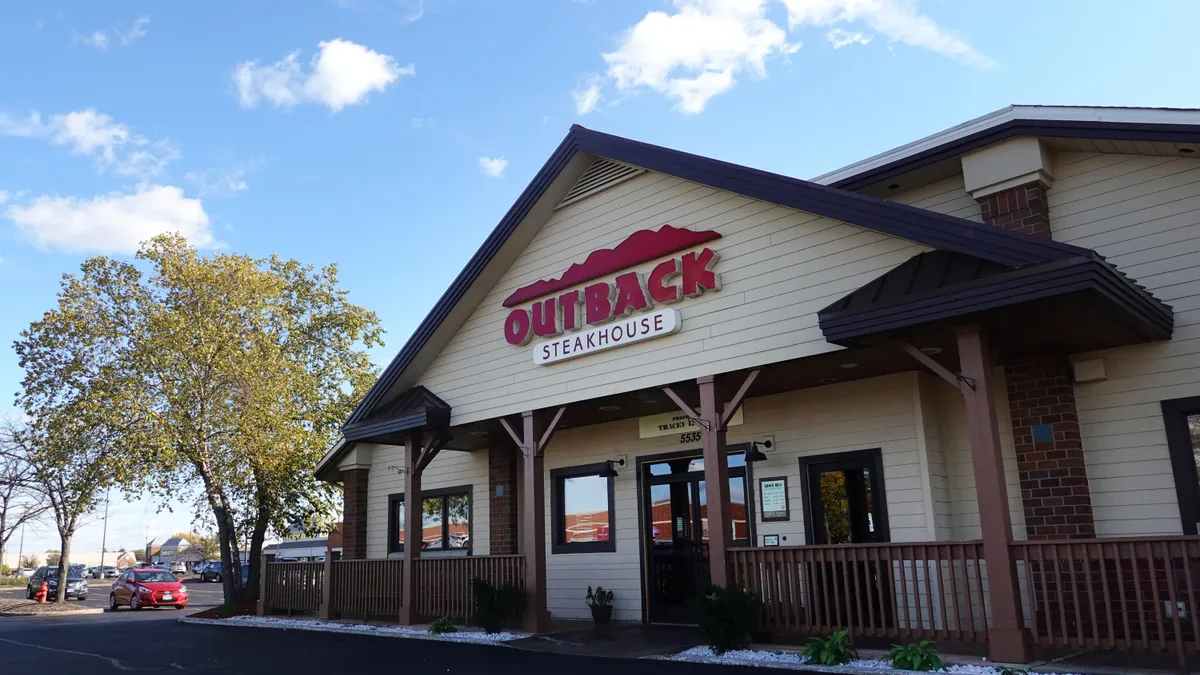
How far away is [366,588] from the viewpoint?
1568 cm

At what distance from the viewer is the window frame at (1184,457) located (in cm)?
909

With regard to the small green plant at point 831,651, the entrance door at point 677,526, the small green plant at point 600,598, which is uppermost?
the entrance door at point 677,526

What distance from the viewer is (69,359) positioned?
23078mm

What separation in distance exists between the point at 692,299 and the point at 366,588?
8432mm

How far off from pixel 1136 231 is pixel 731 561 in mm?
5843

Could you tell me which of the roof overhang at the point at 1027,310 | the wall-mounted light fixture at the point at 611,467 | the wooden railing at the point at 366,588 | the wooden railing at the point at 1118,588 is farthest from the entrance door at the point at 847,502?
the wooden railing at the point at 366,588

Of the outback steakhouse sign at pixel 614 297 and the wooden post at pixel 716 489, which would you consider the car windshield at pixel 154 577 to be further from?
the wooden post at pixel 716 489

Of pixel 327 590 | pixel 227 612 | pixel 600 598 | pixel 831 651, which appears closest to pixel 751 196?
pixel 831 651

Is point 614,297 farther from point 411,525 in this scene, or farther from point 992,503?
point 992,503

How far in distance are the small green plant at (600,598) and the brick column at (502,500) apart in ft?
7.55

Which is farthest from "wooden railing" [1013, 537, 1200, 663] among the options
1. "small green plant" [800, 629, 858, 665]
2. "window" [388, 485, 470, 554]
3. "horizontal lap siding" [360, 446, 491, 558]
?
"window" [388, 485, 470, 554]

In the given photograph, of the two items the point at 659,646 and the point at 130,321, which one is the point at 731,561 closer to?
the point at 659,646

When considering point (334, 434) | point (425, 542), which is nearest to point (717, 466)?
point (425, 542)

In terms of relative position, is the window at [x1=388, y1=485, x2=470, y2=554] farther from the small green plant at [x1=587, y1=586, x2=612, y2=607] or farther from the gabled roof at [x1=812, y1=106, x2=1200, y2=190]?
the gabled roof at [x1=812, y1=106, x2=1200, y2=190]
